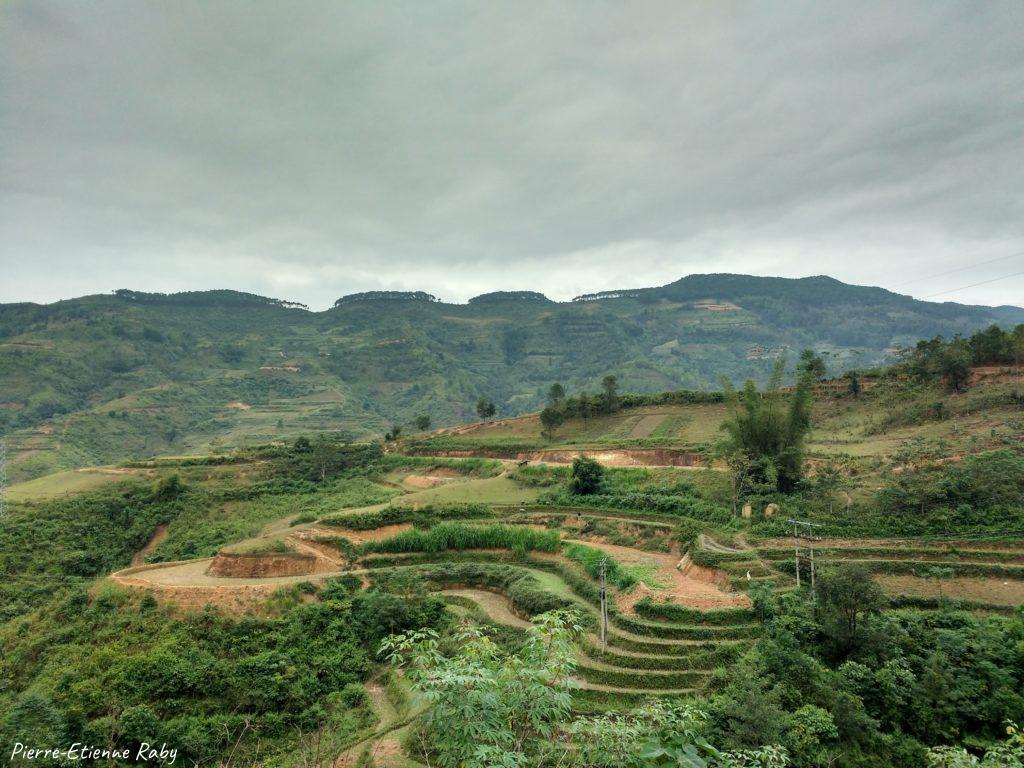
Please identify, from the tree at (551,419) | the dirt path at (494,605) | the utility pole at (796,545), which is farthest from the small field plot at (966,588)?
the tree at (551,419)

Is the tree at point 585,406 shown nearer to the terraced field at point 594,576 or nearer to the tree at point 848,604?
the terraced field at point 594,576

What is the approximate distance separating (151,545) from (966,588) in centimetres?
5200

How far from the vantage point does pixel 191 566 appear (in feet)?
114

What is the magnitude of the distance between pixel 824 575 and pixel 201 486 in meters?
51.5

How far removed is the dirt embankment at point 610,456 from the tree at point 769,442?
8786mm

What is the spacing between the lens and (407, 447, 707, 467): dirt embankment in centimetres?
4966

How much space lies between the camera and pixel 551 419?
218ft

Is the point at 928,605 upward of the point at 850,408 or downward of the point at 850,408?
downward

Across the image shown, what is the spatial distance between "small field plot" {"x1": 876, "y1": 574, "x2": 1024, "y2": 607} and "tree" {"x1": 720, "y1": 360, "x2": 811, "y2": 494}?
11909 millimetres

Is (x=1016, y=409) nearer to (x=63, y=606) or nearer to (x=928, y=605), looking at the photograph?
(x=928, y=605)

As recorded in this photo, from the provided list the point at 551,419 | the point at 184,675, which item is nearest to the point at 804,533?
the point at 184,675

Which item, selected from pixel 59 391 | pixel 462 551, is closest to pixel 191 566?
pixel 462 551

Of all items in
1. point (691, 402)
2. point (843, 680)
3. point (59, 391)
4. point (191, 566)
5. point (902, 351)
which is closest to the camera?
point (843, 680)

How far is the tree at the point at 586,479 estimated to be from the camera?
146ft
